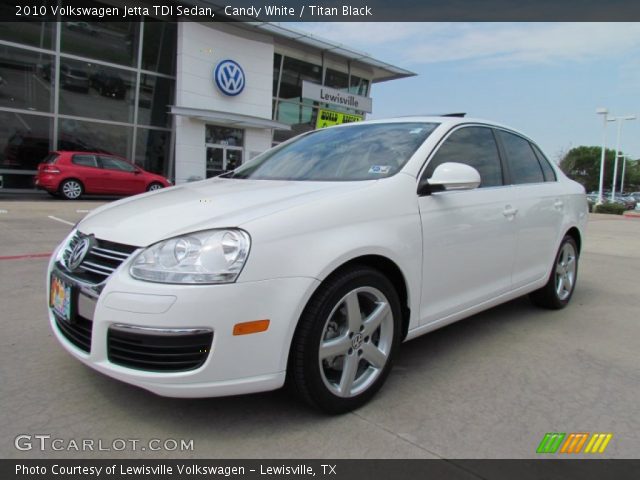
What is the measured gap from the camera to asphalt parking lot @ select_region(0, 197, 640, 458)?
219 centimetres

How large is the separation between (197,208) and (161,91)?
18071 mm

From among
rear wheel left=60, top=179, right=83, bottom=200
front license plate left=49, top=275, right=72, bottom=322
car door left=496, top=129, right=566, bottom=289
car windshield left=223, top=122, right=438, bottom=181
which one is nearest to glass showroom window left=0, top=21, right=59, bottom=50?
rear wheel left=60, top=179, right=83, bottom=200

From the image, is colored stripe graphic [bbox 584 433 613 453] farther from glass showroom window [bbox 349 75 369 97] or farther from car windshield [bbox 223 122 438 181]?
glass showroom window [bbox 349 75 369 97]

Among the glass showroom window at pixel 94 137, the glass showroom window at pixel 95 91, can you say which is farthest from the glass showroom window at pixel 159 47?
the glass showroom window at pixel 94 137

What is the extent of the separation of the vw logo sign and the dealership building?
47mm

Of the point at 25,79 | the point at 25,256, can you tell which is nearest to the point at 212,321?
the point at 25,256

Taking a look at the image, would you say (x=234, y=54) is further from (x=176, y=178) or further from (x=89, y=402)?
(x=89, y=402)

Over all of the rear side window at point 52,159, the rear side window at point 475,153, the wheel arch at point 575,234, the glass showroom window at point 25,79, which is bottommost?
the wheel arch at point 575,234

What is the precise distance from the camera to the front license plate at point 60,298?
2342mm

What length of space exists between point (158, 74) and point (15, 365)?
57.6 ft

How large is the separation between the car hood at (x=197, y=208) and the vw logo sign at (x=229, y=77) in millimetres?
17373

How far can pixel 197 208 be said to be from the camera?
2.43 meters

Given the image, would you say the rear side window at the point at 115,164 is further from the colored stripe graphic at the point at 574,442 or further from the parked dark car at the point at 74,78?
the colored stripe graphic at the point at 574,442

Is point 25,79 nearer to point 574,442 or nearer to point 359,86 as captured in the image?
point 359,86
